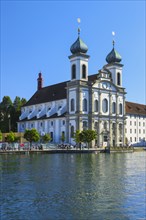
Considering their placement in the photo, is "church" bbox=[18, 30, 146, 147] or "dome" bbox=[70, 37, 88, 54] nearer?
"church" bbox=[18, 30, 146, 147]

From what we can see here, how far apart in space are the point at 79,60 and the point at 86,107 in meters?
11.1

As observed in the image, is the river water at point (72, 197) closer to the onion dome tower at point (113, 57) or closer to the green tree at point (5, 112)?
the onion dome tower at point (113, 57)

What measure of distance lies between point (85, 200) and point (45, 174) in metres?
11.4

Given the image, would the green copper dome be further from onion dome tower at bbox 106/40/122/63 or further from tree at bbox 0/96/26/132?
tree at bbox 0/96/26/132

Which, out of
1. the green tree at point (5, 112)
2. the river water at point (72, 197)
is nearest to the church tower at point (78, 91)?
the green tree at point (5, 112)

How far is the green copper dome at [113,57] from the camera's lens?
97.4 m

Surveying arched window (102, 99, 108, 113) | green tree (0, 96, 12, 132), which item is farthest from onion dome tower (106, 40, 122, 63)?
green tree (0, 96, 12, 132)

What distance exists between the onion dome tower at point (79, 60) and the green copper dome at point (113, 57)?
32.0 feet

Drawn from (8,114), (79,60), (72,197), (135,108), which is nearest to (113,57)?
(79,60)

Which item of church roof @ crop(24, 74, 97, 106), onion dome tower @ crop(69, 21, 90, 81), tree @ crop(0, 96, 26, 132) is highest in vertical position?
onion dome tower @ crop(69, 21, 90, 81)

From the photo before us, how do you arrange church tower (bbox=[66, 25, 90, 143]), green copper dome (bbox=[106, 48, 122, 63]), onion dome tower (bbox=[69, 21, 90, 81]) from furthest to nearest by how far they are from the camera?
green copper dome (bbox=[106, 48, 122, 63])
onion dome tower (bbox=[69, 21, 90, 81])
church tower (bbox=[66, 25, 90, 143])

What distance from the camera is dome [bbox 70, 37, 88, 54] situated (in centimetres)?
8875

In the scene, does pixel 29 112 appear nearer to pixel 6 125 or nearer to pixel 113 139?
pixel 6 125

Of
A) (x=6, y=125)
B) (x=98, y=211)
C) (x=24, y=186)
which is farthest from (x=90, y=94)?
(x=98, y=211)
